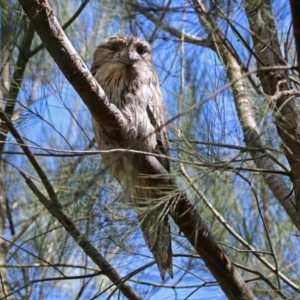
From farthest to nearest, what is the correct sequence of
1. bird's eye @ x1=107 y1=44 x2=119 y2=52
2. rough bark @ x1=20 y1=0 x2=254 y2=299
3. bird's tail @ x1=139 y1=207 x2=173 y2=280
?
bird's eye @ x1=107 y1=44 x2=119 y2=52
bird's tail @ x1=139 y1=207 x2=173 y2=280
rough bark @ x1=20 y1=0 x2=254 y2=299

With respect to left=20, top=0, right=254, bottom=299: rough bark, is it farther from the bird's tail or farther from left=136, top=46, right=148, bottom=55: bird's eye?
left=136, top=46, right=148, bottom=55: bird's eye

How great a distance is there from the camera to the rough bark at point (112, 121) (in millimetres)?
2127

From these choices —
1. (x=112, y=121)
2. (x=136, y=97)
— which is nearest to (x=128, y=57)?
(x=136, y=97)

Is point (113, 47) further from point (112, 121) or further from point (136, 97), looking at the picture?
point (112, 121)

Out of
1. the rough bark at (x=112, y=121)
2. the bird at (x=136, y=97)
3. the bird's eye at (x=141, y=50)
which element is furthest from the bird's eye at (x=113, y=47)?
the rough bark at (x=112, y=121)

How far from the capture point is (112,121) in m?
2.37

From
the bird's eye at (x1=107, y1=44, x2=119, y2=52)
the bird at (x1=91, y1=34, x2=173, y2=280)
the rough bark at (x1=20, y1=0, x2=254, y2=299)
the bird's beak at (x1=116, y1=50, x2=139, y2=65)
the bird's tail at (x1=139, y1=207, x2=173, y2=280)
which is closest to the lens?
the rough bark at (x1=20, y1=0, x2=254, y2=299)

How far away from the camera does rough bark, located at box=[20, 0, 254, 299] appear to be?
6.98ft

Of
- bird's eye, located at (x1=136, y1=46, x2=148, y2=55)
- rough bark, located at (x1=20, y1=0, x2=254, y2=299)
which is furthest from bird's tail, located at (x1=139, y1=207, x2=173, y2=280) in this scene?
bird's eye, located at (x1=136, y1=46, x2=148, y2=55)

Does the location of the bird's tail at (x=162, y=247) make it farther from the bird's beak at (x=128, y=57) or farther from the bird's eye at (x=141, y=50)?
the bird's eye at (x=141, y=50)

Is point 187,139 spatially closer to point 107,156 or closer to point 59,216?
point 107,156

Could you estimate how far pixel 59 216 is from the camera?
261cm

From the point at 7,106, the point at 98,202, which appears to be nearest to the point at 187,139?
the point at 98,202

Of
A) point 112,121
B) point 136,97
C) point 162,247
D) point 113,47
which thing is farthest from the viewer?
point 113,47
